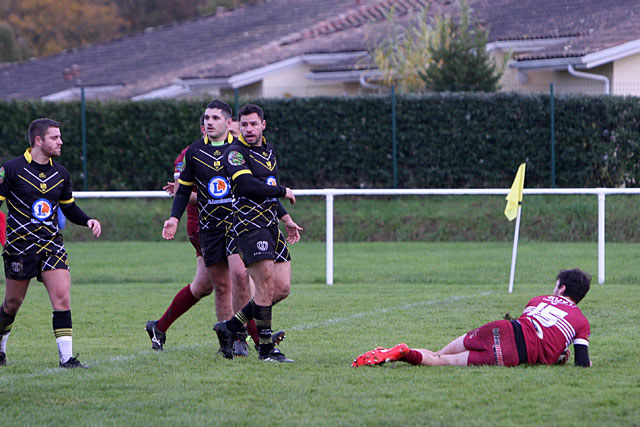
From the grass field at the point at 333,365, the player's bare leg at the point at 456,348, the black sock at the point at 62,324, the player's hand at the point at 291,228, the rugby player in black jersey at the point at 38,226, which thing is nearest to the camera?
the grass field at the point at 333,365

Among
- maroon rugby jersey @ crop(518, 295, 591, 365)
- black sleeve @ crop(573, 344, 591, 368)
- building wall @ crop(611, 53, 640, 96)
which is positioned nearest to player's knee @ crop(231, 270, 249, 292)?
maroon rugby jersey @ crop(518, 295, 591, 365)

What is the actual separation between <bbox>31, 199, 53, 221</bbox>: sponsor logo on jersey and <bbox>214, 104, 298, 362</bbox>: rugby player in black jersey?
54.6 inches

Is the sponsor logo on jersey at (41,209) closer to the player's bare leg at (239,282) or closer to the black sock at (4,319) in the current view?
the black sock at (4,319)

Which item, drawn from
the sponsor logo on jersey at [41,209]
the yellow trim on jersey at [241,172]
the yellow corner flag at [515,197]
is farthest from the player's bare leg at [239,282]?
the yellow corner flag at [515,197]

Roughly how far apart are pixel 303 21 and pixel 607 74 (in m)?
15.2

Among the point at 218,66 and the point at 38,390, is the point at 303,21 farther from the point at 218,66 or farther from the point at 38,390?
the point at 38,390

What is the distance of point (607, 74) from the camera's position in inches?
934

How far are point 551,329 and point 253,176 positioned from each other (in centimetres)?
248

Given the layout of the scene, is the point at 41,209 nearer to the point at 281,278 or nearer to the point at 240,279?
the point at 240,279

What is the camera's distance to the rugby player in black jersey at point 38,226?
23.8 ft

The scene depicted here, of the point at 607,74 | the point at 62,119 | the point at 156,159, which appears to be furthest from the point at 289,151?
the point at 607,74

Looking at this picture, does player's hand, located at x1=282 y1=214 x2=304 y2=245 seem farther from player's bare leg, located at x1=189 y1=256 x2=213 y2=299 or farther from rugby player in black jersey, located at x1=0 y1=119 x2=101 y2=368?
rugby player in black jersey, located at x1=0 y1=119 x2=101 y2=368

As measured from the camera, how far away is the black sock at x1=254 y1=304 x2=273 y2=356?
7477 millimetres

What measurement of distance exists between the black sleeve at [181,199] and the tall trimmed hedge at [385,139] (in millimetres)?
14000
